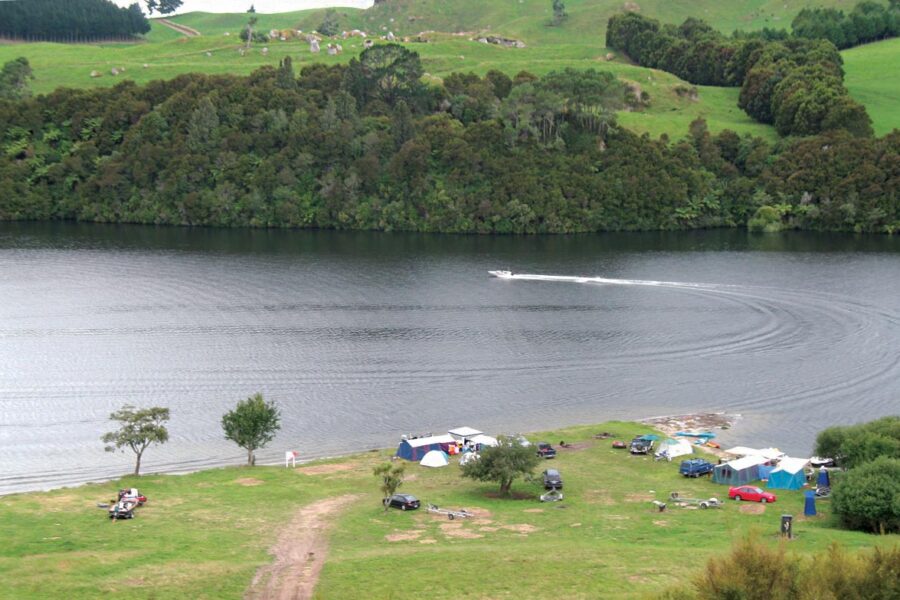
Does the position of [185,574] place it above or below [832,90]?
below

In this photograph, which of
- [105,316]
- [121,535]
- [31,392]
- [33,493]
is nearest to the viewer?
[121,535]

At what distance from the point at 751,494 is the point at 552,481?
11.5m

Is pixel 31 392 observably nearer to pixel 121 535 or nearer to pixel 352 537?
pixel 121 535

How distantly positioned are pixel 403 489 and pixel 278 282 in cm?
7268

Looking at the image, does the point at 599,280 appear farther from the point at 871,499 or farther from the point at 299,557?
the point at 299,557

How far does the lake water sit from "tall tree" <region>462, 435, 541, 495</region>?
15.8 m

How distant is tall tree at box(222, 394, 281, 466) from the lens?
71062mm

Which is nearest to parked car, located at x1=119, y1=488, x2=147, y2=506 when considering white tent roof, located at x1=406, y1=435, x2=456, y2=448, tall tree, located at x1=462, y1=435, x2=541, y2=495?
tall tree, located at x1=462, y1=435, x2=541, y2=495

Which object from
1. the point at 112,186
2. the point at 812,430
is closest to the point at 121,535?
the point at 812,430

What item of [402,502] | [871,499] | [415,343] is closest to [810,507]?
[871,499]

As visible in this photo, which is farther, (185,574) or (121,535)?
(121,535)

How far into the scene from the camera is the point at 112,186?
19562 cm

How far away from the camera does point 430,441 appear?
241ft

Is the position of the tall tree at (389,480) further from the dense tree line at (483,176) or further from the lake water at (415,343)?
the dense tree line at (483,176)
